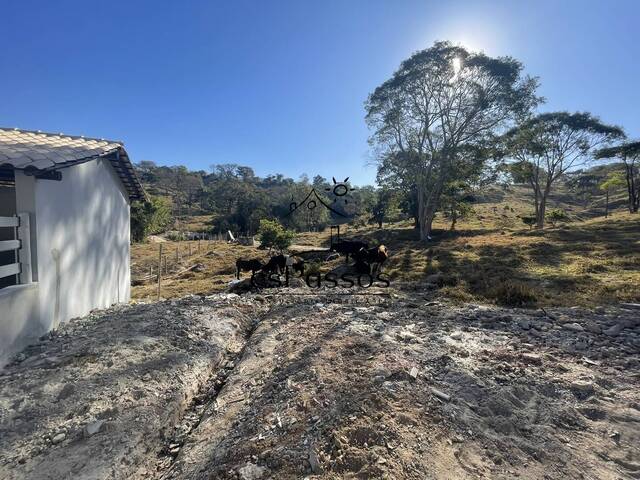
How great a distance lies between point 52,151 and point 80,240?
64.3 inches

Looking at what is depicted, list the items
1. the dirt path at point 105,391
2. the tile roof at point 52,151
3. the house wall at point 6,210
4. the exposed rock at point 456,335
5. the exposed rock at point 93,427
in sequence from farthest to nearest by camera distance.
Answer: the house wall at point 6,210, the exposed rock at point 456,335, the tile roof at point 52,151, the exposed rock at point 93,427, the dirt path at point 105,391

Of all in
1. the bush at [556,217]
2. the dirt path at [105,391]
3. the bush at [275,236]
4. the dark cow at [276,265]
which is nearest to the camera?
the dirt path at [105,391]

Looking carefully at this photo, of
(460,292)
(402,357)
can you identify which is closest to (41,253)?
(402,357)

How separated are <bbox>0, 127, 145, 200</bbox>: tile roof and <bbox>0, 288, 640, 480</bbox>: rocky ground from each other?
2.31 metres

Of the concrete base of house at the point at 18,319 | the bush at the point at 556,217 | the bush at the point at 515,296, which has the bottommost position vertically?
the bush at the point at 515,296

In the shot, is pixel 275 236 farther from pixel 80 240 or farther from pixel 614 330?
pixel 614 330

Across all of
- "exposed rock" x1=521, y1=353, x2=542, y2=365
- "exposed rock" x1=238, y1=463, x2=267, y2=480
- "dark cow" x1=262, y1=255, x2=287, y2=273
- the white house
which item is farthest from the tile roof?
"exposed rock" x1=521, y1=353, x2=542, y2=365

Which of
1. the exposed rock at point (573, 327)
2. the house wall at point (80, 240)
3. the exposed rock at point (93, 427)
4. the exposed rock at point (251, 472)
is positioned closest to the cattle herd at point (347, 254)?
the house wall at point (80, 240)

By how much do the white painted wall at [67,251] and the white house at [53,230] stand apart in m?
0.01

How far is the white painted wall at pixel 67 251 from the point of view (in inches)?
161

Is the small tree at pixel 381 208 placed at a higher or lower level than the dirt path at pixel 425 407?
higher

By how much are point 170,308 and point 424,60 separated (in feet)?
58.6

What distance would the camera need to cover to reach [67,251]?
16.6ft

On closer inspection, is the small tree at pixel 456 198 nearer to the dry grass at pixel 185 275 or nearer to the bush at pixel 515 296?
the dry grass at pixel 185 275
